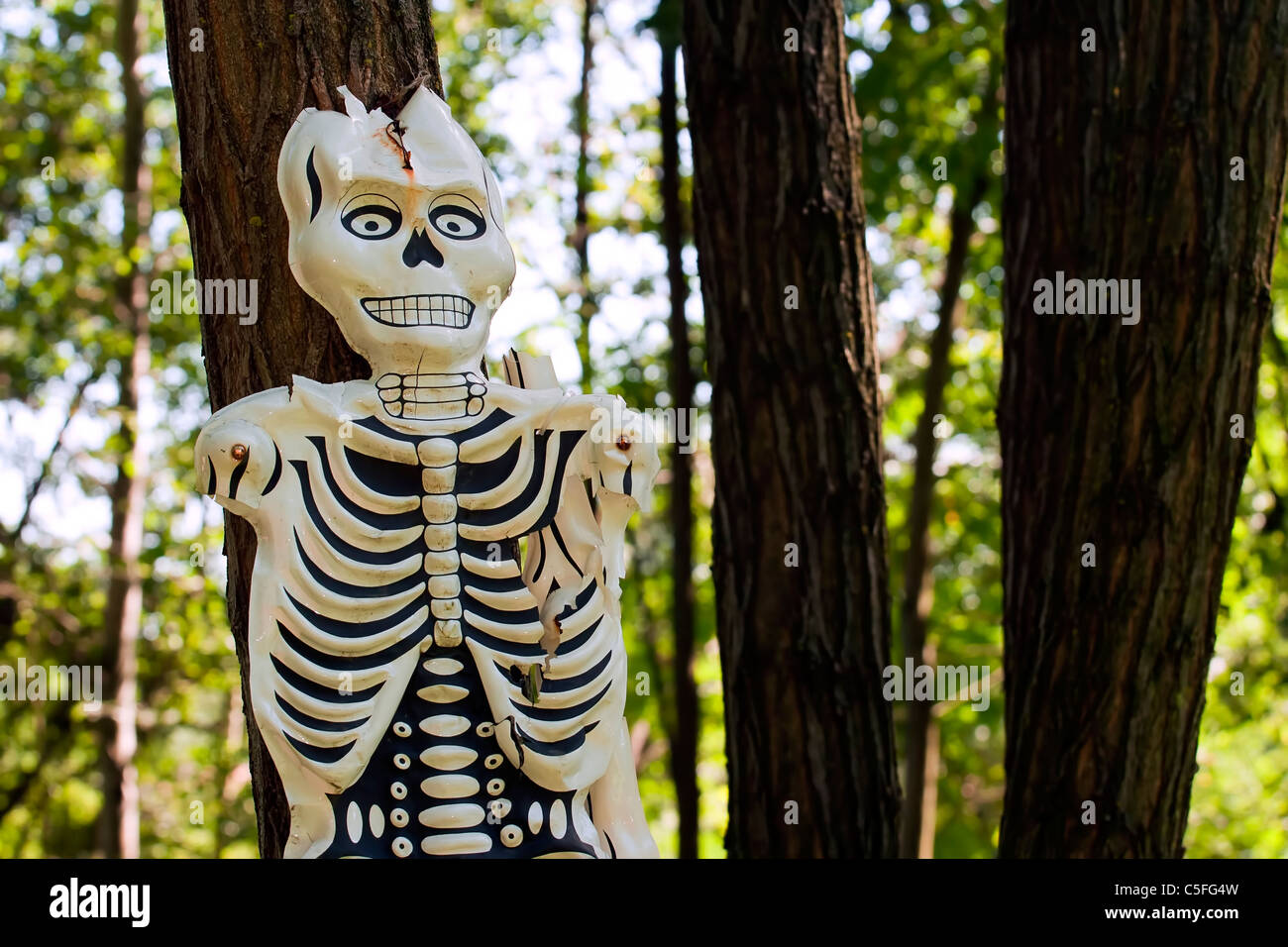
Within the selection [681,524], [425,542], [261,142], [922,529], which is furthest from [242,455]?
[922,529]

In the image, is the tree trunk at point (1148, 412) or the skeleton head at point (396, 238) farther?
the tree trunk at point (1148, 412)

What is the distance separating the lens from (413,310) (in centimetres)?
282

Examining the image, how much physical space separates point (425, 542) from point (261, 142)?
1.14 meters

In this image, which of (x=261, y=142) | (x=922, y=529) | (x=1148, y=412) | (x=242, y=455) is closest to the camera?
(x=242, y=455)

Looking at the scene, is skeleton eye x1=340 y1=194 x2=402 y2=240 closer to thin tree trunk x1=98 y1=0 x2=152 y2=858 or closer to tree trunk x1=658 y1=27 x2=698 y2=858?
tree trunk x1=658 y1=27 x2=698 y2=858

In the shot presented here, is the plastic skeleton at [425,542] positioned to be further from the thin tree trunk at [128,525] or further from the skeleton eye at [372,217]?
the thin tree trunk at [128,525]

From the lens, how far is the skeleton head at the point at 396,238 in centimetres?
281

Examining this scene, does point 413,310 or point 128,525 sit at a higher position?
point 413,310

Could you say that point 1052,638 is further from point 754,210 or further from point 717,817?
point 717,817

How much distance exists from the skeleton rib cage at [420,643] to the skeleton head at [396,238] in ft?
0.51

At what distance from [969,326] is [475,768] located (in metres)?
7.20

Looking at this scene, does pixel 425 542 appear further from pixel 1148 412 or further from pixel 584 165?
pixel 584 165

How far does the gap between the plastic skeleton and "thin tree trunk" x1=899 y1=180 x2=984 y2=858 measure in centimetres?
456

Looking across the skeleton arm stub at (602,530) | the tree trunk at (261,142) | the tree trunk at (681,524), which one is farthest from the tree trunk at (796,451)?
the tree trunk at (681,524)
